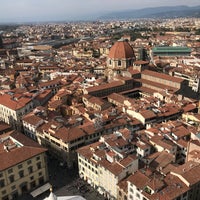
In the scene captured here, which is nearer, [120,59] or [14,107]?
[14,107]

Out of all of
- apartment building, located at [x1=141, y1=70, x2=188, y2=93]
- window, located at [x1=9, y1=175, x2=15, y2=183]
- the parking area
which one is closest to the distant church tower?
apartment building, located at [x1=141, y1=70, x2=188, y2=93]

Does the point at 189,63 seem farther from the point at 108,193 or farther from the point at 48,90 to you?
the point at 108,193

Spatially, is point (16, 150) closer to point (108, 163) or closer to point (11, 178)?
point (11, 178)

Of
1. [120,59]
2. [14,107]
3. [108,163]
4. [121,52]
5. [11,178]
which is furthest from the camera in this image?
[121,52]

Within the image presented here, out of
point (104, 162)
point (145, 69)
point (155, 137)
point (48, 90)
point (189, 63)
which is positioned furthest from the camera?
point (189, 63)

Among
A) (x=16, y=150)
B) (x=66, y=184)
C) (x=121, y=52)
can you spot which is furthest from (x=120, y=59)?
(x=16, y=150)

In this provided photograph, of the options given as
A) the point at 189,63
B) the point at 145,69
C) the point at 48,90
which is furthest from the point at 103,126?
the point at 189,63

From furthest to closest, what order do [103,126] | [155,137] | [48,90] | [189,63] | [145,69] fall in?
[189,63], [145,69], [48,90], [103,126], [155,137]

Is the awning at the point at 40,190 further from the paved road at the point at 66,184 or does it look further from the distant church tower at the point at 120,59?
the distant church tower at the point at 120,59

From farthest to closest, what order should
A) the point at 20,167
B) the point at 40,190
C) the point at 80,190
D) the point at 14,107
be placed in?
1. the point at 14,107
2. the point at 80,190
3. the point at 40,190
4. the point at 20,167

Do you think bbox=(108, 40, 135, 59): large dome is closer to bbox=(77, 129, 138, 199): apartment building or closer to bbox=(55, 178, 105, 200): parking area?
bbox=(77, 129, 138, 199): apartment building
